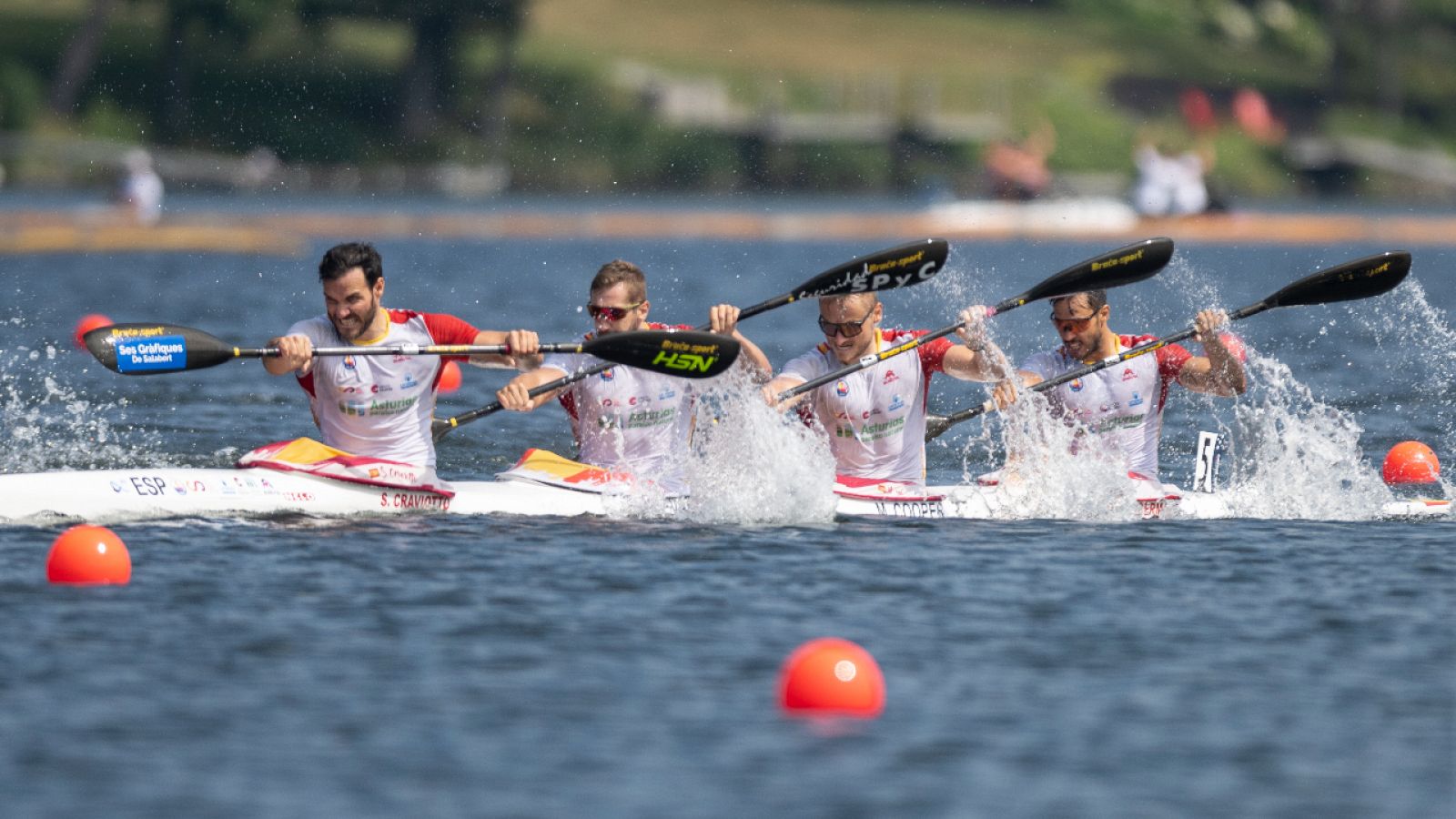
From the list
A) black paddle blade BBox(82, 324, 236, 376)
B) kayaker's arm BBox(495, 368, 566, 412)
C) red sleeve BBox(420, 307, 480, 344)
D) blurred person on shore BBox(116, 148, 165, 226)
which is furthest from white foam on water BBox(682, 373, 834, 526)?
blurred person on shore BBox(116, 148, 165, 226)

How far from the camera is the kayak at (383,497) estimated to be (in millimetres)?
12500

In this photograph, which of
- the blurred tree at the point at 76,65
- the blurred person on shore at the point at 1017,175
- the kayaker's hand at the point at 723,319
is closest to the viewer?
the kayaker's hand at the point at 723,319

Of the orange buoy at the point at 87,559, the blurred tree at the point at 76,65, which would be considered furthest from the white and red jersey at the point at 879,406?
the blurred tree at the point at 76,65

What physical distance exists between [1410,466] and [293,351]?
320 inches

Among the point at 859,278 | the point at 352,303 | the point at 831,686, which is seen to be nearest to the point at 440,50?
the point at 859,278

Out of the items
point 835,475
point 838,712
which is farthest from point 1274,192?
point 838,712

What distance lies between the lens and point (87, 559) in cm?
1084

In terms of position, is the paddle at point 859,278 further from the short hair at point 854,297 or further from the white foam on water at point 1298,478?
the white foam on water at point 1298,478

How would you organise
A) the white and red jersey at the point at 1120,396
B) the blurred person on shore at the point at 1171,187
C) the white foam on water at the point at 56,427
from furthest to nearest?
the blurred person on shore at the point at 1171,187 < the white foam on water at the point at 56,427 < the white and red jersey at the point at 1120,396

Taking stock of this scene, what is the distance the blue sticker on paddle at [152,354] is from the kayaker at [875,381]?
3.33m

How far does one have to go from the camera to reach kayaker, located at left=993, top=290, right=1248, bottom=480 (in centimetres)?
1341

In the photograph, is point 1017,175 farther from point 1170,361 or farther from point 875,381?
point 875,381

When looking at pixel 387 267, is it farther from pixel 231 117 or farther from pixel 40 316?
pixel 231 117

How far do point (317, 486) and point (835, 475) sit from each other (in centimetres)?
294
